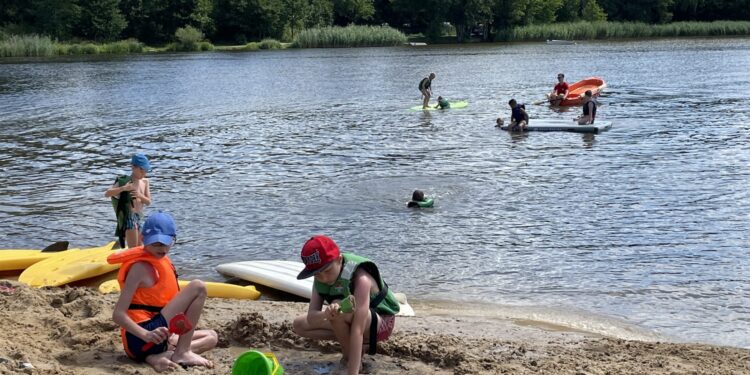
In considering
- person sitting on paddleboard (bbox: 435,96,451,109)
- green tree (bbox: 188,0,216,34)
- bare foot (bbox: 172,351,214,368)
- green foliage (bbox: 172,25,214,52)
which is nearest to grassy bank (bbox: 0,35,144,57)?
green foliage (bbox: 172,25,214,52)

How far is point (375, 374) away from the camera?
639cm

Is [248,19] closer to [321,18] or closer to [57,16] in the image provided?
[321,18]

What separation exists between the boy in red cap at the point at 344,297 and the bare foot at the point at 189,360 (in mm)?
741

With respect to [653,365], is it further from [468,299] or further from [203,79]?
[203,79]

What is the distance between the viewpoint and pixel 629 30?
89.1 metres

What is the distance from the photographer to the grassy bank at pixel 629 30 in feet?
281

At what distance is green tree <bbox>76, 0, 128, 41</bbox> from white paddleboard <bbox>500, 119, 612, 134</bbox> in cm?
7413

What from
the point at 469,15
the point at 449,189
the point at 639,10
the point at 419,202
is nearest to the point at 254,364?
the point at 419,202

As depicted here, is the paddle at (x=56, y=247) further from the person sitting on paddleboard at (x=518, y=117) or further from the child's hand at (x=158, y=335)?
the person sitting on paddleboard at (x=518, y=117)

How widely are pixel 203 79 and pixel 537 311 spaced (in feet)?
131

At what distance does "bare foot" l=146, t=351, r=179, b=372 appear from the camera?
6.14 metres

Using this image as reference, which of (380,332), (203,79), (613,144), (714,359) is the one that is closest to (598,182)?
(613,144)

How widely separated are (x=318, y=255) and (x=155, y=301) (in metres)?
1.33

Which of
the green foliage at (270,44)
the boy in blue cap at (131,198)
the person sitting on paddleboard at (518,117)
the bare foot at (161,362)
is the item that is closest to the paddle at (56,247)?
the boy in blue cap at (131,198)
